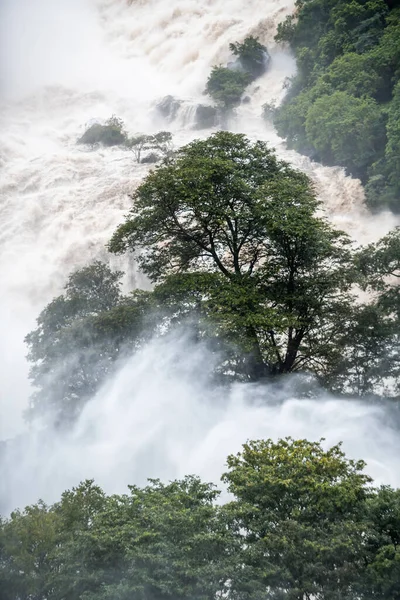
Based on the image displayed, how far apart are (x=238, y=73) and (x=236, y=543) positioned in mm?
50208

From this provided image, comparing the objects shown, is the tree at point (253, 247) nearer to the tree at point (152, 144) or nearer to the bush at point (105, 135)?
the tree at point (152, 144)

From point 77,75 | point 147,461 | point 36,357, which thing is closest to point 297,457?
point 147,461

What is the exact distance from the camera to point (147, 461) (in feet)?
49.2

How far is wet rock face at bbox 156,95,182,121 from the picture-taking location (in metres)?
53.1

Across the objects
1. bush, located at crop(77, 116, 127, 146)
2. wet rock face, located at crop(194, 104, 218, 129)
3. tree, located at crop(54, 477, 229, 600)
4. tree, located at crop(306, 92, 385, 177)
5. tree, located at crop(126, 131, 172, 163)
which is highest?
wet rock face, located at crop(194, 104, 218, 129)

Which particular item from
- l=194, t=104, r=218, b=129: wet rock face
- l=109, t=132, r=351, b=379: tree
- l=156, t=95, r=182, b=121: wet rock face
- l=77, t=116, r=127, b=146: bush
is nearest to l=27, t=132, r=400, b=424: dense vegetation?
l=109, t=132, r=351, b=379: tree

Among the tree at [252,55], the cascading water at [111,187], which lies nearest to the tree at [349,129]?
the cascading water at [111,187]

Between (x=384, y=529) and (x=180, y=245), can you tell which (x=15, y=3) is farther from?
(x=384, y=529)

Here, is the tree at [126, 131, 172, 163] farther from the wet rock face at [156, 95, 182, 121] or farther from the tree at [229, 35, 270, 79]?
the tree at [229, 35, 270, 79]

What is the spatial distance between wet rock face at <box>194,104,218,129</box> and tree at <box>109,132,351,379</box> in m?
32.7

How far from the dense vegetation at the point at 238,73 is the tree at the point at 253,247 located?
34.5 m

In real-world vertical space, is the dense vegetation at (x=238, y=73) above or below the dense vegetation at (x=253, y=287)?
above

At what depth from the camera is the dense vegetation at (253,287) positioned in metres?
16.7

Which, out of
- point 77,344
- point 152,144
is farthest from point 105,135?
point 77,344
